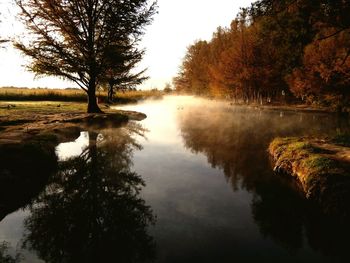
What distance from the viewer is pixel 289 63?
15922 millimetres

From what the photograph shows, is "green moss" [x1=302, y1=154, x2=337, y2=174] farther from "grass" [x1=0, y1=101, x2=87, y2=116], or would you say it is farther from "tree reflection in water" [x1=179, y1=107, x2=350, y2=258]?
"grass" [x1=0, y1=101, x2=87, y2=116]

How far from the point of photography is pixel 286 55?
16.0 meters

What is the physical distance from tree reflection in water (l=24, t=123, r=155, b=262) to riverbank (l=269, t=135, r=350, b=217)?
4911 mm

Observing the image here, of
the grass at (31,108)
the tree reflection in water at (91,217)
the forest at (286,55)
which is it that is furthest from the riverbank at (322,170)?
the grass at (31,108)

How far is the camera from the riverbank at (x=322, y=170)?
325 inches

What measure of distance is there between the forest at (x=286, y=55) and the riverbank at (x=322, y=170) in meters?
3.83

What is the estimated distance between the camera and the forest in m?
12.6

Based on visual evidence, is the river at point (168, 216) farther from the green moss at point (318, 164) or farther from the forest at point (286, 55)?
the forest at point (286, 55)

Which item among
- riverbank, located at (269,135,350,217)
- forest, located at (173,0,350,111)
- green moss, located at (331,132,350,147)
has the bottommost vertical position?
Result: riverbank, located at (269,135,350,217)

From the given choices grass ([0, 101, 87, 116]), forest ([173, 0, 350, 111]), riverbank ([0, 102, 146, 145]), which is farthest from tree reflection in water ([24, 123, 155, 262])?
grass ([0, 101, 87, 116])

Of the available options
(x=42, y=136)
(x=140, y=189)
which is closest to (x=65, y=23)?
(x=42, y=136)

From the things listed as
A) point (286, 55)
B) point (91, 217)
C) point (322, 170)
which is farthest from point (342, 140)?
point (91, 217)

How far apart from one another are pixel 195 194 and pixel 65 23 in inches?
865

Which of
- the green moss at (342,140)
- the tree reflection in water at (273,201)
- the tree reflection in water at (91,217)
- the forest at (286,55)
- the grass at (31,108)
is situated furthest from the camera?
the grass at (31,108)
